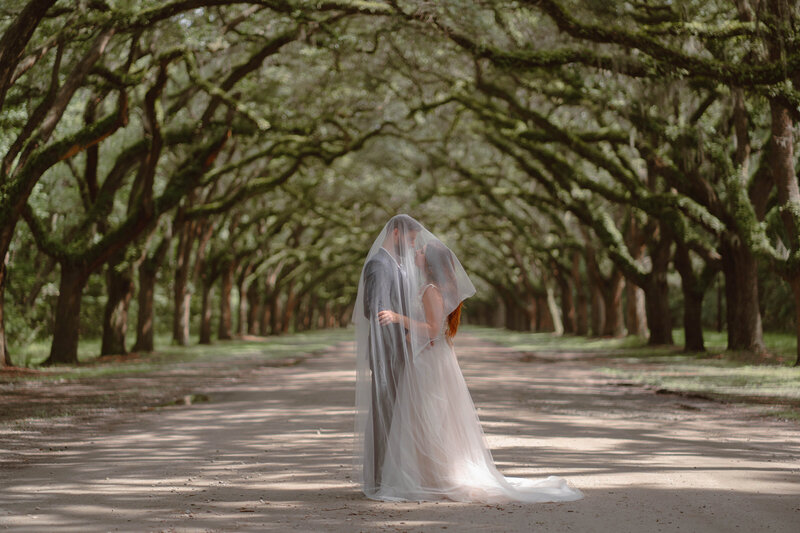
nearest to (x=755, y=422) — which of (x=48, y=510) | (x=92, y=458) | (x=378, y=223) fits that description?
(x=92, y=458)

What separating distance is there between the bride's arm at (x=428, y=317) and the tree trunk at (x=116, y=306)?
19.4m

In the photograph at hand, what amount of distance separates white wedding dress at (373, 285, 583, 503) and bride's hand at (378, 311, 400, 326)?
1.00 ft

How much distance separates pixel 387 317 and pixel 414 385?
0.54m

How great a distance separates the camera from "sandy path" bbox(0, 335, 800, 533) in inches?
204

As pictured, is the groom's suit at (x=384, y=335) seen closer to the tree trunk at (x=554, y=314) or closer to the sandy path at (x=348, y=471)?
the sandy path at (x=348, y=471)

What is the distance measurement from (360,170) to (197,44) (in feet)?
64.7

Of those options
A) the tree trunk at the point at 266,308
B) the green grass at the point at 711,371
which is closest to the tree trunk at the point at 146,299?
the green grass at the point at 711,371

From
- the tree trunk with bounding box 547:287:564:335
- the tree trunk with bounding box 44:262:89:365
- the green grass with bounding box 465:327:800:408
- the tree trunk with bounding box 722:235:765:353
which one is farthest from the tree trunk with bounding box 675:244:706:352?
the tree trunk with bounding box 547:287:564:335

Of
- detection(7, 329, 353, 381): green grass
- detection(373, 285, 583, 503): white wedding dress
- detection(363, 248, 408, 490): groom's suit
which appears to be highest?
detection(363, 248, 408, 490): groom's suit

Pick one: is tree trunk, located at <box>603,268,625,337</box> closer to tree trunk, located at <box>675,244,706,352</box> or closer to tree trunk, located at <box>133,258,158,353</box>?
tree trunk, located at <box>675,244,706,352</box>

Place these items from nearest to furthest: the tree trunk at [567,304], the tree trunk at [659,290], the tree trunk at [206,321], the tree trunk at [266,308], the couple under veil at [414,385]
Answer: the couple under veil at [414,385] → the tree trunk at [659,290] → the tree trunk at [206,321] → the tree trunk at [567,304] → the tree trunk at [266,308]

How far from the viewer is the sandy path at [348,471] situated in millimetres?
5176

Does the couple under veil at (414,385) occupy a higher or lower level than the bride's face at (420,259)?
lower

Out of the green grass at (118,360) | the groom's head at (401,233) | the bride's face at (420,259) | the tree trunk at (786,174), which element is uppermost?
the tree trunk at (786,174)
